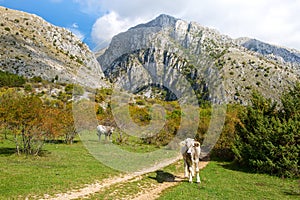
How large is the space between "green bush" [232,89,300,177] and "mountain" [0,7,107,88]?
195ft

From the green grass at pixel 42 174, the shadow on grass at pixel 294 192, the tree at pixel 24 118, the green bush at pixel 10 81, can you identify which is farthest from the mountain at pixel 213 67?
the shadow on grass at pixel 294 192

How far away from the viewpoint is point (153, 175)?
63.2ft

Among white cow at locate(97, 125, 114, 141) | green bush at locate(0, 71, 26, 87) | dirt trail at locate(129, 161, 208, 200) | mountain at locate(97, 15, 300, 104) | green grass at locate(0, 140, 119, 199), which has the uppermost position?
mountain at locate(97, 15, 300, 104)

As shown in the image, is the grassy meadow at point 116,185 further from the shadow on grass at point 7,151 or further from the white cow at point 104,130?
the white cow at point 104,130

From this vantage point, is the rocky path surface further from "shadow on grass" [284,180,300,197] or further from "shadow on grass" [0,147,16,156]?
"shadow on grass" [0,147,16,156]

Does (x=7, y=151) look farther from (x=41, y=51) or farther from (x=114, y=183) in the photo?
(x=41, y=51)

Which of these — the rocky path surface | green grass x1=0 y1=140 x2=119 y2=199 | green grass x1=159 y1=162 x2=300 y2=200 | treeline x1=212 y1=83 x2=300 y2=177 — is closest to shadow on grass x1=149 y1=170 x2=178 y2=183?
the rocky path surface

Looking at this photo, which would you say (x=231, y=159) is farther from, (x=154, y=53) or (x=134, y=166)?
(x=154, y=53)

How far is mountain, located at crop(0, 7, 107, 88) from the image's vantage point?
8750 cm

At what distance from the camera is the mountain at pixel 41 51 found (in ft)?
287

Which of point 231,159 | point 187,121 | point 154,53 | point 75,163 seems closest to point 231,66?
point 154,53

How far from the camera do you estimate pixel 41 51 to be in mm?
104500

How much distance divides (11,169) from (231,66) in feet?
472

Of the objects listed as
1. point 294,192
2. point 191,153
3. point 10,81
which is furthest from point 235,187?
point 10,81
